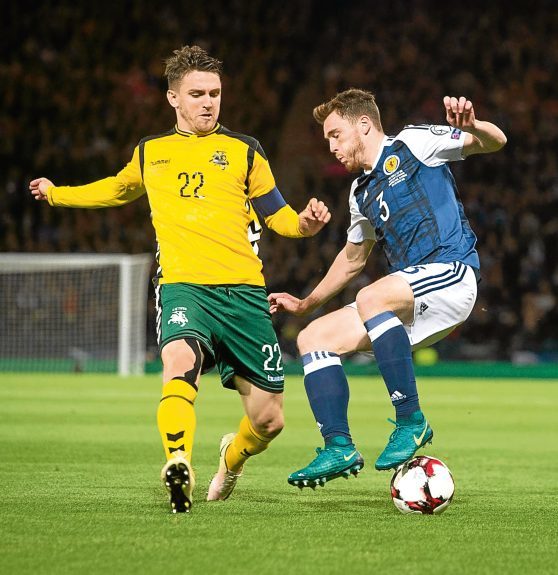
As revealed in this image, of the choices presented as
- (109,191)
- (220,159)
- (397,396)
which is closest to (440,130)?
(220,159)

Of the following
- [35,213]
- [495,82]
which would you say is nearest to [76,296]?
[35,213]

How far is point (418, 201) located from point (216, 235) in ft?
3.52

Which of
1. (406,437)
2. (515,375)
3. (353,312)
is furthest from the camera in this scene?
(515,375)

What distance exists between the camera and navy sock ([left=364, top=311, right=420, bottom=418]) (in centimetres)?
573

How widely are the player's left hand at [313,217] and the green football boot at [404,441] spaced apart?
3.36 feet

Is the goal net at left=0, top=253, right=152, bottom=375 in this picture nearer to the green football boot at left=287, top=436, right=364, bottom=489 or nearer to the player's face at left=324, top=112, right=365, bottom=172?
the player's face at left=324, top=112, right=365, bottom=172

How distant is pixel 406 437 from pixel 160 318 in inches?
51.2

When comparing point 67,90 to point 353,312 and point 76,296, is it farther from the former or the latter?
point 353,312

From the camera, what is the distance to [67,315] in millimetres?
21078

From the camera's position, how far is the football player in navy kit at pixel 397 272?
5703 millimetres

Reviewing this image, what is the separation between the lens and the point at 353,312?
6.17 m

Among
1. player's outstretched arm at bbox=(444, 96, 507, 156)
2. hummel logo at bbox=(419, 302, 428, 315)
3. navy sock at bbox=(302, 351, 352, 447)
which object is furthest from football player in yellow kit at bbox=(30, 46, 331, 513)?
player's outstretched arm at bbox=(444, 96, 507, 156)

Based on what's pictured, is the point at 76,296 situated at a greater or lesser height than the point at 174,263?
lesser

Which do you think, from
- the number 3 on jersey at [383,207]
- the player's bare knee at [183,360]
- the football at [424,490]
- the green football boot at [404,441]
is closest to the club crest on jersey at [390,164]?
the number 3 on jersey at [383,207]
